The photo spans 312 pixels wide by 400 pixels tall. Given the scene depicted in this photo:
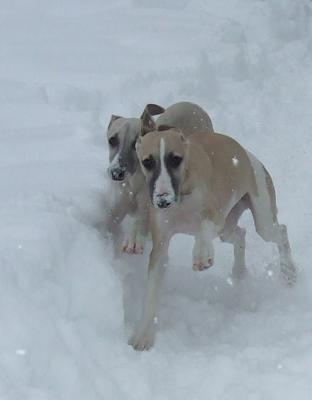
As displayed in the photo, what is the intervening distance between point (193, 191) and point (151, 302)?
708 millimetres

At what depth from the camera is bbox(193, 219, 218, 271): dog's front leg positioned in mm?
5078

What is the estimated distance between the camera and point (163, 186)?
16.3 feet

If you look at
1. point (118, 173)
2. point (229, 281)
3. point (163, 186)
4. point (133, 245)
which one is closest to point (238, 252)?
point (229, 281)

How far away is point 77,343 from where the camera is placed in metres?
4.48

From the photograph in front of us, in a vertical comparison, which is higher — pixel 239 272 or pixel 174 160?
pixel 174 160

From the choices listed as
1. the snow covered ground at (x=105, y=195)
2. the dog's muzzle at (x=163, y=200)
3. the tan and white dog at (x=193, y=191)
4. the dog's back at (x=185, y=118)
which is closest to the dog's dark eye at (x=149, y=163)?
the tan and white dog at (x=193, y=191)

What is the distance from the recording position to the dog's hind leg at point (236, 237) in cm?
641

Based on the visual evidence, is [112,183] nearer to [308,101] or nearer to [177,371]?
[177,371]

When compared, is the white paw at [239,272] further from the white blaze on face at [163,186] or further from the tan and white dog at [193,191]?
the white blaze on face at [163,186]

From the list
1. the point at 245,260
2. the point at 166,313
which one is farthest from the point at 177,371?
the point at 245,260

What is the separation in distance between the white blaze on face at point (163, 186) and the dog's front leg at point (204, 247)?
1.28 feet

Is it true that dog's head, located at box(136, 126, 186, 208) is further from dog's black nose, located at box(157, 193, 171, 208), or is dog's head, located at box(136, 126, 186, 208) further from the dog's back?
the dog's back

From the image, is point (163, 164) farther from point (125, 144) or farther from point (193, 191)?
point (125, 144)

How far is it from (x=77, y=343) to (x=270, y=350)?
1121mm
